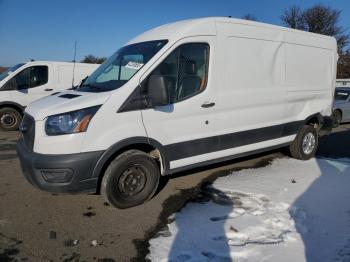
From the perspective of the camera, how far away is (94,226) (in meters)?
4.29

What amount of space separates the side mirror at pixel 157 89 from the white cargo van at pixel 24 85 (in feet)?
21.0

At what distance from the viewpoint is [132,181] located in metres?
4.79

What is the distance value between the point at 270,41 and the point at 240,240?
3.59 meters

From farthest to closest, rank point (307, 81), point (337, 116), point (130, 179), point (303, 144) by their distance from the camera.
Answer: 1. point (337, 116)
2. point (303, 144)
3. point (307, 81)
4. point (130, 179)

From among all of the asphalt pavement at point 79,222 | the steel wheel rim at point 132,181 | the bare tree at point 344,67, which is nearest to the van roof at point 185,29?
the steel wheel rim at point 132,181

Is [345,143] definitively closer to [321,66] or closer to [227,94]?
[321,66]

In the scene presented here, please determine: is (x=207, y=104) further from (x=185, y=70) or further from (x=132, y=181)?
(x=132, y=181)

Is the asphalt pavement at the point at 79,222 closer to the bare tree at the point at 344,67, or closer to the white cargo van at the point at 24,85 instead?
the white cargo van at the point at 24,85

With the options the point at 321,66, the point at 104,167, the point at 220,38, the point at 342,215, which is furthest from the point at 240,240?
the point at 321,66

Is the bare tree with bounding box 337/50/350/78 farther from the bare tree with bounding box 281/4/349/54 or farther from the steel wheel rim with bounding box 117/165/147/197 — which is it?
the steel wheel rim with bounding box 117/165/147/197

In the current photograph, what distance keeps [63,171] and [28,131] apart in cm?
81

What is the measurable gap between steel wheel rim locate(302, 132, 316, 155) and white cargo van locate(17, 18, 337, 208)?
0.75m

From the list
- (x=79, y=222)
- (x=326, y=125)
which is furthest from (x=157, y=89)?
(x=326, y=125)

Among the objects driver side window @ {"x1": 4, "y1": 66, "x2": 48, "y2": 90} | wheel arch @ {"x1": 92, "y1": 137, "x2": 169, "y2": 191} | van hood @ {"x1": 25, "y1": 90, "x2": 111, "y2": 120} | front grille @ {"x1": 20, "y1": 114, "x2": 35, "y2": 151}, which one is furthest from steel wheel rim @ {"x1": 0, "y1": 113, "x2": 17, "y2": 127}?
wheel arch @ {"x1": 92, "y1": 137, "x2": 169, "y2": 191}
